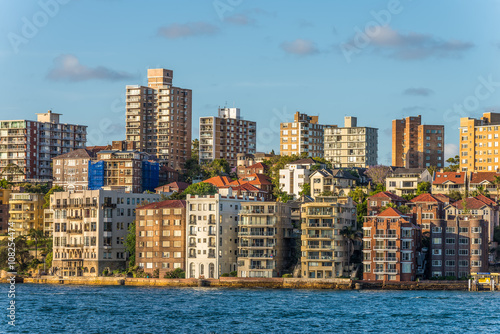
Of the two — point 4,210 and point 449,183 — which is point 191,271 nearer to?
point 4,210

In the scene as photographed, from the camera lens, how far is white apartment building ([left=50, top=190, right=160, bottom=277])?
136 metres

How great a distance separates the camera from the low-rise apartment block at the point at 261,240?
12519 cm

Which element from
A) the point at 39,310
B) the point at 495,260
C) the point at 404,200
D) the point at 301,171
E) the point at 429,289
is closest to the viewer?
the point at 39,310

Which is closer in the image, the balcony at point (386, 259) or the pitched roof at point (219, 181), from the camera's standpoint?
the balcony at point (386, 259)

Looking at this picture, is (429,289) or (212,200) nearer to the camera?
(429,289)

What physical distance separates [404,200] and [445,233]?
2371 centimetres

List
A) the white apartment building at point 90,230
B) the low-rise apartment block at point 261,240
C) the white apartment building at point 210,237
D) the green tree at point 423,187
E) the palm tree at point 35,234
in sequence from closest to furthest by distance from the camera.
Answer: the low-rise apartment block at point 261,240, the white apartment building at point 210,237, the white apartment building at point 90,230, the palm tree at point 35,234, the green tree at point 423,187

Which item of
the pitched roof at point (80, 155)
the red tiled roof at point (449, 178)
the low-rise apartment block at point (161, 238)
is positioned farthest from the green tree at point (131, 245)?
the red tiled roof at point (449, 178)

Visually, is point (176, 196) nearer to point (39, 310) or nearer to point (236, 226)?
point (236, 226)

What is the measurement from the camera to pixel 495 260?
12900 cm

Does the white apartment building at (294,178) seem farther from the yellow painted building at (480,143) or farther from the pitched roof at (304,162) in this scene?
the yellow painted building at (480,143)

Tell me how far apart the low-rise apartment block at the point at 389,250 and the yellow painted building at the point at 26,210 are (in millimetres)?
63174

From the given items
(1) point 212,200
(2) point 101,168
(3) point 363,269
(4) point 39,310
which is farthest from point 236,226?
(2) point 101,168

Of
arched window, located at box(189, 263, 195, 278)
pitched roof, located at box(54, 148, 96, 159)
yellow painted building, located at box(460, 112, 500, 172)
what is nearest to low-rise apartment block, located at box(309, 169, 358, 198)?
yellow painted building, located at box(460, 112, 500, 172)
